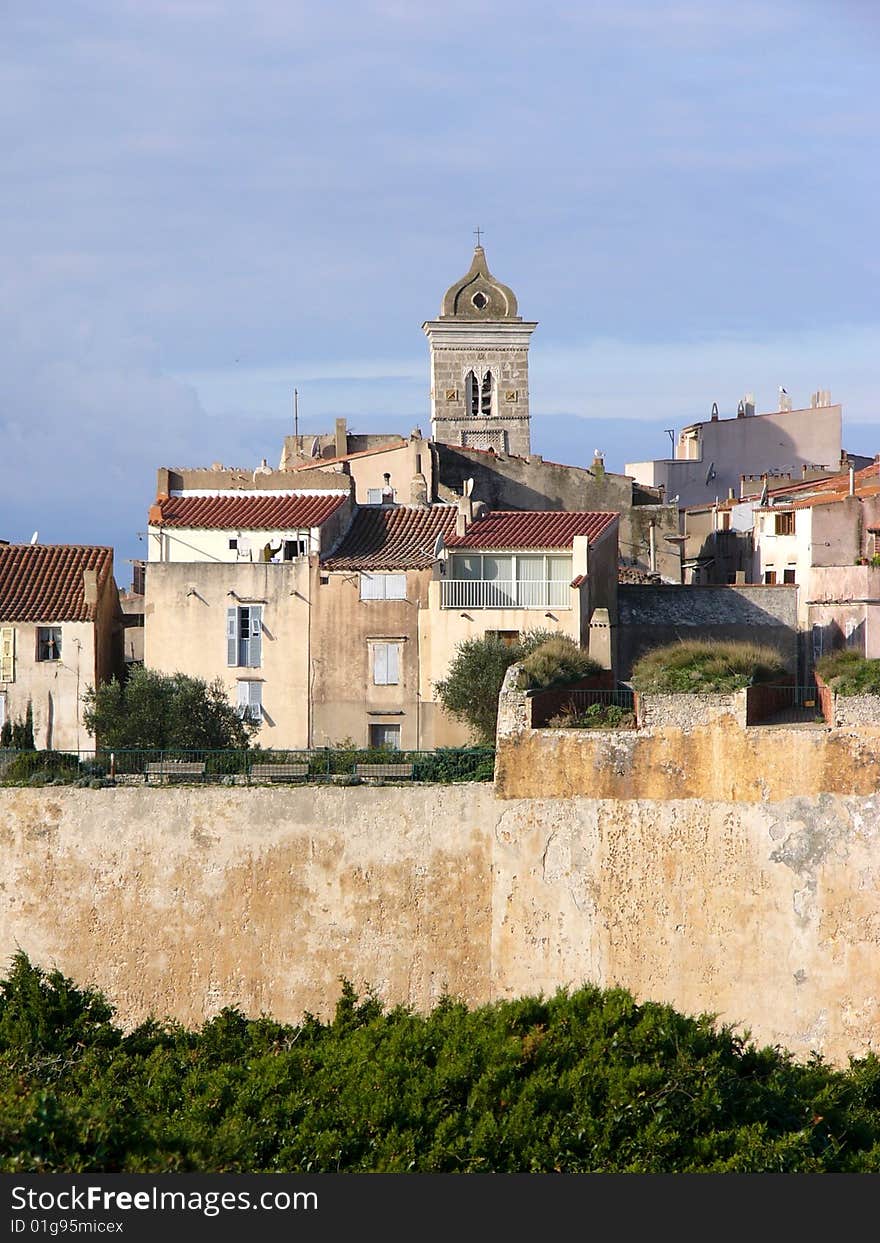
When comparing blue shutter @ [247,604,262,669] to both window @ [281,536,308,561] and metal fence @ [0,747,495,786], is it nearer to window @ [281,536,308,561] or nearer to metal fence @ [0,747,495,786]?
window @ [281,536,308,561]

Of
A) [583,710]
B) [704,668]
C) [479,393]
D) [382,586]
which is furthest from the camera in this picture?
[479,393]

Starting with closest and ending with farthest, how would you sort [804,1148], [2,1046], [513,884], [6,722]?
[804,1148], [2,1046], [513,884], [6,722]

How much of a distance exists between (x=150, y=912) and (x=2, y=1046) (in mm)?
4111

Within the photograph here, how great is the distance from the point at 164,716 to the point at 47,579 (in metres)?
5.35

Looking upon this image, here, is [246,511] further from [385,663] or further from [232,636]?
[385,663]

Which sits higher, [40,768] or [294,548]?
[294,548]

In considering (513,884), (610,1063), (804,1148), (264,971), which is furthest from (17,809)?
(804,1148)

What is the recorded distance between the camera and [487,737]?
1297 inches

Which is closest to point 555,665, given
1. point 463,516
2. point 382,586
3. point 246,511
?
point 382,586

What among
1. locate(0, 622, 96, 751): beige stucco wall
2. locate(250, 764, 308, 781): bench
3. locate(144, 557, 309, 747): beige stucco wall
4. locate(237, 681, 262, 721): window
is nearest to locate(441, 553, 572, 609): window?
locate(144, 557, 309, 747): beige stucco wall

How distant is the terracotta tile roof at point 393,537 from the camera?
120 ft

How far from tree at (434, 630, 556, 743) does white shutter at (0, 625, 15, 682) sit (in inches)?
301

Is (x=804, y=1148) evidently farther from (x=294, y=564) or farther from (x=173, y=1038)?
(x=294, y=564)

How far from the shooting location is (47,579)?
38219 mm
